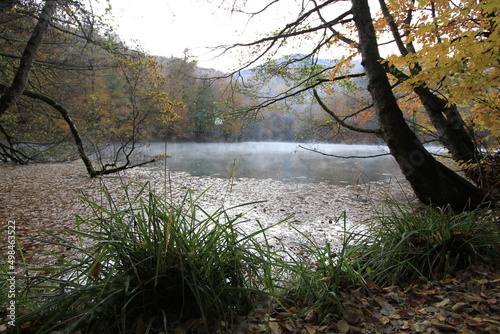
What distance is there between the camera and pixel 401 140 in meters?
3.46

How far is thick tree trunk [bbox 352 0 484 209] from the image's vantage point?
344 centimetres

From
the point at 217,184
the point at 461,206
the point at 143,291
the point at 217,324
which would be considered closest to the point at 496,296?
the point at 217,324

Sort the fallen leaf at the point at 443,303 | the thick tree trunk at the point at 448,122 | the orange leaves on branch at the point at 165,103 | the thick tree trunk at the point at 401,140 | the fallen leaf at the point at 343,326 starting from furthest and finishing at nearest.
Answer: the orange leaves on branch at the point at 165,103 → the thick tree trunk at the point at 448,122 → the thick tree trunk at the point at 401,140 → the fallen leaf at the point at 443,303 → the fallen leaf at the point at 343,326

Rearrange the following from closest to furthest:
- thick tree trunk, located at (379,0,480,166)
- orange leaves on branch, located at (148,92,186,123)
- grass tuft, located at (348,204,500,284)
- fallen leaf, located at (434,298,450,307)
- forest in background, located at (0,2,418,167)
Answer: fallen leaf, located at (434,298,450,307), grass tuft, located at (348,204,500,284), thick tree trunk, located at (379,0,480,166), forest in background, located at (0,2,418,167), orange leaves on branch, located at (148,92,186,123)

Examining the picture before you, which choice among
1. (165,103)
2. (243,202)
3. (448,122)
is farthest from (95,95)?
(448,122)

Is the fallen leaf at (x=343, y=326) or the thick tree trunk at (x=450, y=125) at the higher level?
the thick tree trunk at (x=450, y=125)

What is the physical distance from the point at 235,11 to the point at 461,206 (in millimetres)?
4538

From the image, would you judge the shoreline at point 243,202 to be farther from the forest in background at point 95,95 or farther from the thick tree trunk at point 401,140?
the forest in background at point 95,95

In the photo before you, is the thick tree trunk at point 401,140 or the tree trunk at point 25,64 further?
the tree trunk at point 25,64

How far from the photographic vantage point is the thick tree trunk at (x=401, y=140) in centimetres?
344

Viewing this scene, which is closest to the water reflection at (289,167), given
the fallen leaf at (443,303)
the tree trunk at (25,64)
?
the fallen leaf at (443,303)

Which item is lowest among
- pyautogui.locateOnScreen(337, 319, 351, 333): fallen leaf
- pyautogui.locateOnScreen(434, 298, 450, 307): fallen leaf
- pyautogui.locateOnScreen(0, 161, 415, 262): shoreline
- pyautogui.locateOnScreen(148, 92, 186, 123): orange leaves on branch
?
pyautogui.locateOnScreen(0, 161, 415, 262): shoreline

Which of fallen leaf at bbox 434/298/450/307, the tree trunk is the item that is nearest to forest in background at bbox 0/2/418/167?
the tree trunk

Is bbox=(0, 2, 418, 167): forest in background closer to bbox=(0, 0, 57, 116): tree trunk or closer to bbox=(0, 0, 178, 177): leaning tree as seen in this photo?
bbox=(0, 0, 178, 177): leaning tree
